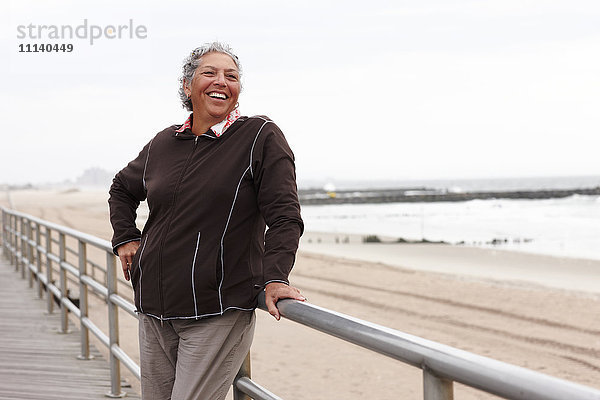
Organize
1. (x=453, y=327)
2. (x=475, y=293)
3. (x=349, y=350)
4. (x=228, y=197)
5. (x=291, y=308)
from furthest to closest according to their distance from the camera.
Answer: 1. (x=475, y=293)
2. (x=453, y=327)
3. (x=349, y=350)
4. (x=228, y=197)
5. (x=291, y=308)

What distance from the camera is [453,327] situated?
8266mm

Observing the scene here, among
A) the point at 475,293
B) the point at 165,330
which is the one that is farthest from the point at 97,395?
the point at 475,293

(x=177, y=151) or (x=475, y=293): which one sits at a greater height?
(x=177, y=151)

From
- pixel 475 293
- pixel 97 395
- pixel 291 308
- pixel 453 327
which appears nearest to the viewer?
pixel 291 308

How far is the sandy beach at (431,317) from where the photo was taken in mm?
5918

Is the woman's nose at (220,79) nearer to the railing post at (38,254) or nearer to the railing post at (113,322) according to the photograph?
the railing post at (113,322)

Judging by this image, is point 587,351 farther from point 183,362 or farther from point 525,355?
point 183,362

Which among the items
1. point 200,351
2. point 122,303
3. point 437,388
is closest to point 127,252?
point 200,351

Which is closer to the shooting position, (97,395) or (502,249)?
(97,395)

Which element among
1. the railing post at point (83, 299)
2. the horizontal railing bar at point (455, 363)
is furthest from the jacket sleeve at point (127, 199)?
the railing post at point (83, 299)

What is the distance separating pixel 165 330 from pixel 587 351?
20.5 ft

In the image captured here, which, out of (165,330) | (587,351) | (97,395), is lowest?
(587,351)

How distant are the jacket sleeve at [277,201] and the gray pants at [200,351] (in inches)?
9.3

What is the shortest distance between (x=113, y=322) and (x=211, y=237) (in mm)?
2087
